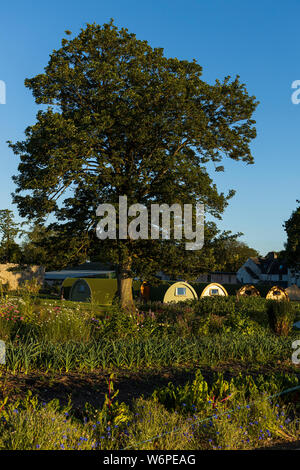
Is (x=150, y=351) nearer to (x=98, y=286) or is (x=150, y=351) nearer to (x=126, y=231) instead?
(x=126, y=231)

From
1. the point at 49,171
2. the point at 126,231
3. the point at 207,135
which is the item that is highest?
the point at 207,135

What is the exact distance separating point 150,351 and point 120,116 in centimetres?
1502

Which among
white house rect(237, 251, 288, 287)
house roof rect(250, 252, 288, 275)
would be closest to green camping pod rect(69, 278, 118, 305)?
white house rect(237, 251, 288, 287)

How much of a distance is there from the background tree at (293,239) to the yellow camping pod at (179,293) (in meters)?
19.2

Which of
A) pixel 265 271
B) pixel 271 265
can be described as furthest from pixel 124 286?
pixel 265 271

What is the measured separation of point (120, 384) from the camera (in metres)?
7.08

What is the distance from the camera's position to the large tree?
2017 cm

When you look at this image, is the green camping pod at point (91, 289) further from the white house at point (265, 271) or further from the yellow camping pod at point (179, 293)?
the white house at point (265, 271)

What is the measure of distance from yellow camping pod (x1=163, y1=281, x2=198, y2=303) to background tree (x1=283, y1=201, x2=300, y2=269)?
1924cm

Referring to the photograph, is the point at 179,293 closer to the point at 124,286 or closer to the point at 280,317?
the point at 124,286

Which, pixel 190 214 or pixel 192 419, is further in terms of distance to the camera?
pixel 190 214

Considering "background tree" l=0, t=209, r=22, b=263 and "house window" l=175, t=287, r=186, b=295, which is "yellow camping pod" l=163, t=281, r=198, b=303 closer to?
"house window" l=175, t=287, r=186, b=295

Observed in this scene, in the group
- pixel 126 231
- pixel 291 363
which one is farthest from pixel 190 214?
pixel 291 363

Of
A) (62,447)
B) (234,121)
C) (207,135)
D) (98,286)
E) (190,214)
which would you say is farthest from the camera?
(98,286)
